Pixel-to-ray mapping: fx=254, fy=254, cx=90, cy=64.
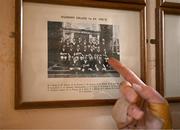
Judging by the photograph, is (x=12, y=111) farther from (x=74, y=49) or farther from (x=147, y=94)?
(x=147, y=94)

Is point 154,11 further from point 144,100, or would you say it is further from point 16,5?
point 16,5

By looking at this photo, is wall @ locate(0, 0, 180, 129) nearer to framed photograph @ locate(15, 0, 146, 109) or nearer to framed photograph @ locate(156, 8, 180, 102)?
framed photograph @ locate(15, 0, 146, 109)

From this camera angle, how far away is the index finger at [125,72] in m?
0.70

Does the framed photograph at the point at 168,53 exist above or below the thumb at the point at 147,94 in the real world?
above

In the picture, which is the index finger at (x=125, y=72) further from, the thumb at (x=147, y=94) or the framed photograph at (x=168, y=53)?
the framed photograph at (x=168, y=53)

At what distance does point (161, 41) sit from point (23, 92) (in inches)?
18.4

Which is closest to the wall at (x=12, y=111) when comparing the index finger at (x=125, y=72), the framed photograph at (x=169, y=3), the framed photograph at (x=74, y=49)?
the framed photograph at (x=74, y=49)

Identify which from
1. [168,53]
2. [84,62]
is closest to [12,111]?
[84,62]

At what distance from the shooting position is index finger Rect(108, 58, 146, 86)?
70cm

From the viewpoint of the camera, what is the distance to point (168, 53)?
0.85 metres

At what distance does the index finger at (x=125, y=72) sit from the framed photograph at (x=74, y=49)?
46mm

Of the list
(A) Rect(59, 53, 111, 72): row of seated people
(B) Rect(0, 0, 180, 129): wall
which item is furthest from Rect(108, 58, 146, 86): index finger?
(B) Rect(0, 0, 180, 129): wall

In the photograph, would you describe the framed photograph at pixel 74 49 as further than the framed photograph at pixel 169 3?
No

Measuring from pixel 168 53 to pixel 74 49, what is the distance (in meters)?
0.33
